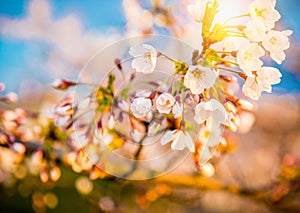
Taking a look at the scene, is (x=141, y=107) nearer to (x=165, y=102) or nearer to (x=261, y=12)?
(x=165, y=102)

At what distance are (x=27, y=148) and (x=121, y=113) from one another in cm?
49

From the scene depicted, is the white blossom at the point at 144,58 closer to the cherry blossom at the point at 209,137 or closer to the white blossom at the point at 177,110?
the white blossom at the point at 177,110

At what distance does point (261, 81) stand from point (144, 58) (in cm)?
19

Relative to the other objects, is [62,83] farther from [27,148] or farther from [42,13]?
[42,13]

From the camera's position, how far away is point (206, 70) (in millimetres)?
638

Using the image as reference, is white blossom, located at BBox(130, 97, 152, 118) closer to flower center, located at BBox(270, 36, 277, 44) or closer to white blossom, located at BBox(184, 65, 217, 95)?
white blossom, located at BBox(184, 65, 217, 95)

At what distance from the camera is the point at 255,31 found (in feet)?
2.10

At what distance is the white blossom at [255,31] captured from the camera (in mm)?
634

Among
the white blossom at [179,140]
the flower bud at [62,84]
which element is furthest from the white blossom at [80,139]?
the white blossom at [179,140]

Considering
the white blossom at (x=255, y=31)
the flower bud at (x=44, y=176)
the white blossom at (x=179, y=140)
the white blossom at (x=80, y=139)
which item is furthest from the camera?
the flower bud at (x=44, y=176)

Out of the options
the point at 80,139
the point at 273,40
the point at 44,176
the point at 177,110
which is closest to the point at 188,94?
the point at 177,110

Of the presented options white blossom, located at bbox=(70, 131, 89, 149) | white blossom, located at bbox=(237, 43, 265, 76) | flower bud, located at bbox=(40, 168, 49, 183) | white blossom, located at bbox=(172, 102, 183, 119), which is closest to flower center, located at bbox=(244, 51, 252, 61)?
white blossom, located at bbox=(237, 43, 265, 76)

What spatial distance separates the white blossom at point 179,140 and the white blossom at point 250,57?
161mm

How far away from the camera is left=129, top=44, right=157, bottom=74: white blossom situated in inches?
26.5
